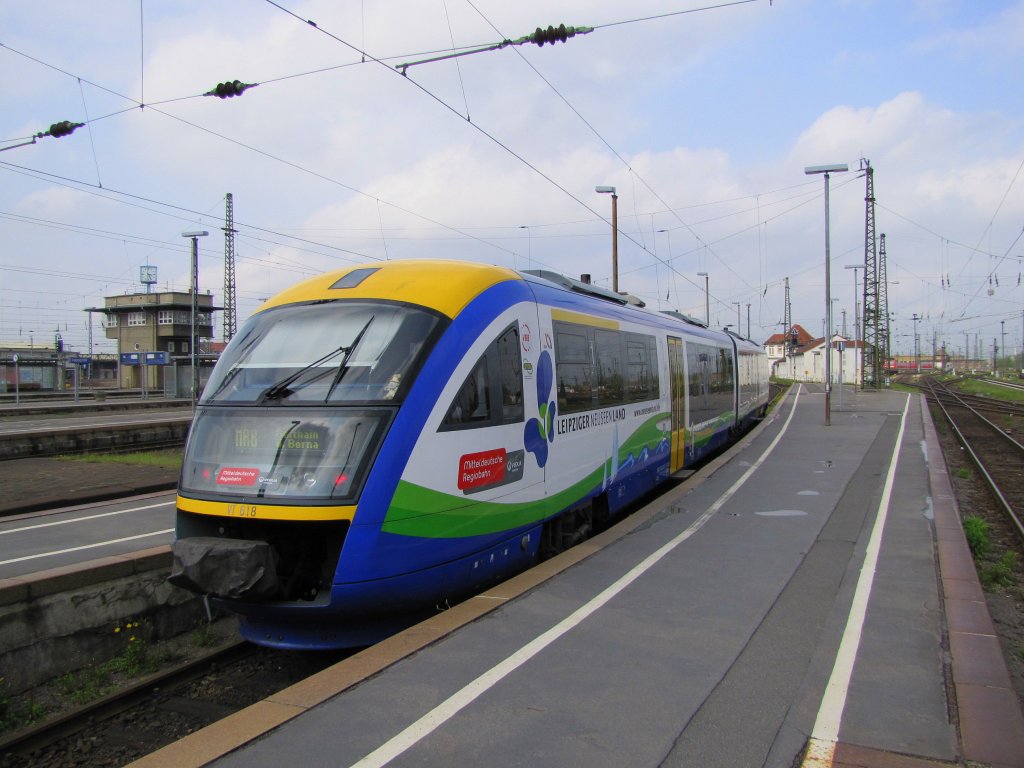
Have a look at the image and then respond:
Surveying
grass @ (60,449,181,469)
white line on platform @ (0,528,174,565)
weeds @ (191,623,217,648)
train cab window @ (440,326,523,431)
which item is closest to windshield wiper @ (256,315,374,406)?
train cab window @ (440,326,523,431)

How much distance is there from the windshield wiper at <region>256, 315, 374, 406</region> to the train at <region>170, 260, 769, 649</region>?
0.02 metres

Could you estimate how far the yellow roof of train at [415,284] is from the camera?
6.38 m

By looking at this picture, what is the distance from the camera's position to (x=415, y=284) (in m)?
6.53

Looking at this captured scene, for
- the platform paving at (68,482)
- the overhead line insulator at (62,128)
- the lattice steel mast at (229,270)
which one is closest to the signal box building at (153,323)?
the lattice steel mast at (229,270)

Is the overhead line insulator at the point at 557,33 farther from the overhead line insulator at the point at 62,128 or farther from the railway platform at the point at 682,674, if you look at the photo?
the overhead line insulator at the point at 62,128

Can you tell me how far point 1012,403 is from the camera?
37.6 meters

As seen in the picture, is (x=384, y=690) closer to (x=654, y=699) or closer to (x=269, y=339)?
(x=654, y=699)

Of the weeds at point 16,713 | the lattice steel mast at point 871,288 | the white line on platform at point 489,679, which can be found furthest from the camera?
the lattice steel mast at point 871,288

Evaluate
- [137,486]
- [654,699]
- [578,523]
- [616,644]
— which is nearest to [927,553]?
[578,523]

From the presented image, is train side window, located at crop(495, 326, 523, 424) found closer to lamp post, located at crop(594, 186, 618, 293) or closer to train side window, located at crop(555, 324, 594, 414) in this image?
train side window, located at crop(555, 324, 594, 414)

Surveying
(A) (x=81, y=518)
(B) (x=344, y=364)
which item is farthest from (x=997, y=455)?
(A) (x=81, y=518)

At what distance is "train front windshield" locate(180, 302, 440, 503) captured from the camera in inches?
218

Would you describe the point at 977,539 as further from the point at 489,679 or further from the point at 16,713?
the point at 16,713

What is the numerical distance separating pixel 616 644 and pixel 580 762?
1.56m
